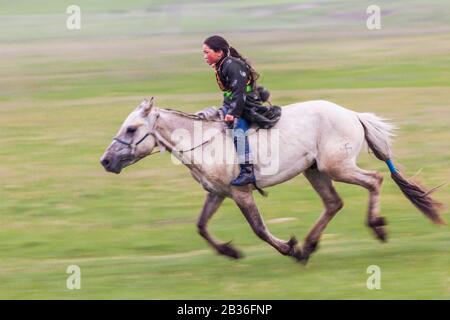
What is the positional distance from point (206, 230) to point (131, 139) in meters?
1.29

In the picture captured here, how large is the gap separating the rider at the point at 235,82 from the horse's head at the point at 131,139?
30.0 inches

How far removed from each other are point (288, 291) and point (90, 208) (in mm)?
5403

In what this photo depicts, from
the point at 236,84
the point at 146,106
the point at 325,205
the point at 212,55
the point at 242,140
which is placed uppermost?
the point at 212,55

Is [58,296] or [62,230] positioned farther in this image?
[62,230]

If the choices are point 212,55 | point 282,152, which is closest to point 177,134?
point 212,55

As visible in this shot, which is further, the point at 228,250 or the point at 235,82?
the point at 228,250

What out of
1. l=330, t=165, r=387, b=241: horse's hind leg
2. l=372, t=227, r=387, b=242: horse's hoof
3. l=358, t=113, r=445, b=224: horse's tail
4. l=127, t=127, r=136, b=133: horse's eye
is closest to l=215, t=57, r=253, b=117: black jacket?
l=127, t=127, r=136, b=133: horse's eye

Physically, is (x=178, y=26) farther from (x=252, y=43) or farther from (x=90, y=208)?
(x=90, y=208)

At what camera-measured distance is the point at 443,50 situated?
3244 cm

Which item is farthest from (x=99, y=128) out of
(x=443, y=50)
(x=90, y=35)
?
(x=90, y=35)

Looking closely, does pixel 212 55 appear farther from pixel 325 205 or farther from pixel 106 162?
pixel 325 205

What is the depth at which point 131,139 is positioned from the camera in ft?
35.9

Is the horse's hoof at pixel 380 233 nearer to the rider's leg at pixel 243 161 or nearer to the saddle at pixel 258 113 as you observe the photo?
the rider's leg at pixel 243 161

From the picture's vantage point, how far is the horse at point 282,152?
1095 cm
